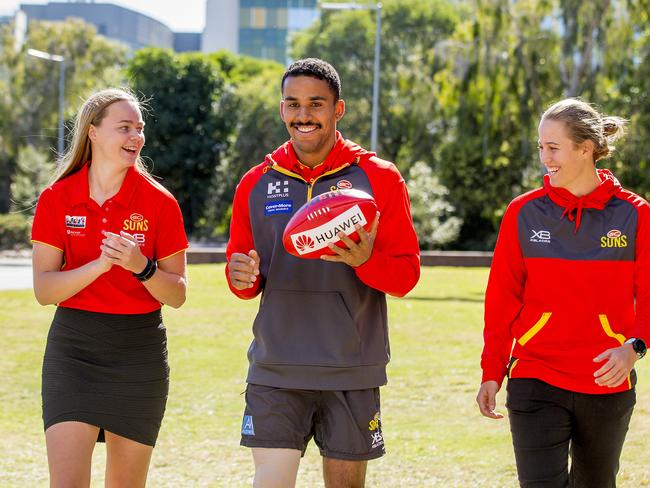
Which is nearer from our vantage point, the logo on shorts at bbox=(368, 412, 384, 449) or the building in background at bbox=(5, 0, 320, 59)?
the logo on shorts at bbox=(368, 412, 384, 449)

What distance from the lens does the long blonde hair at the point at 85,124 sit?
504 centimetres

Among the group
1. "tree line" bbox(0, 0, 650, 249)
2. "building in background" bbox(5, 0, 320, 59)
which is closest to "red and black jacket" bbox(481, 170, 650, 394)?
"tree line" bbox(0, 0, 650, 249)

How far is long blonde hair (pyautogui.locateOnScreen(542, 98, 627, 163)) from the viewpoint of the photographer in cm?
458

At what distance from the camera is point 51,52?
57.5 m

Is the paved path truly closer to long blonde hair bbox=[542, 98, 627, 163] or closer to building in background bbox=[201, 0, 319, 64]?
long blonde hair bbox=[542, 98, 627, 163]

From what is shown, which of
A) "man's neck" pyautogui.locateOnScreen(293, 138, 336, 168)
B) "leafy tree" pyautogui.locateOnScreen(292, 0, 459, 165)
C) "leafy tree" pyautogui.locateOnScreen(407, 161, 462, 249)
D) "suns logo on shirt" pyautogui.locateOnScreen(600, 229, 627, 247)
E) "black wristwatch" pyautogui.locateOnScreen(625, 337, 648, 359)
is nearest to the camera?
"black wristwatch" pyautogui.locateOnScreen(625, 337, 648, 359)

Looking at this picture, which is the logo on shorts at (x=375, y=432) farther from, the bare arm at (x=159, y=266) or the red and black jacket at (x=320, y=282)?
the bare arm at (x=159, y=266)

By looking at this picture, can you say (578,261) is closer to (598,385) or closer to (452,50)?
(598,385)

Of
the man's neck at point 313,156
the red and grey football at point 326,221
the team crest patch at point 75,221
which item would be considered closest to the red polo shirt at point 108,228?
the team crest patch at point 75,221

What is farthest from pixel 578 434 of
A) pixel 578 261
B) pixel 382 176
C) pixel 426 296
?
pixel 426 296

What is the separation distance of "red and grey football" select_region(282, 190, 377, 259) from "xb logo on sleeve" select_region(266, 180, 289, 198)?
0.31m

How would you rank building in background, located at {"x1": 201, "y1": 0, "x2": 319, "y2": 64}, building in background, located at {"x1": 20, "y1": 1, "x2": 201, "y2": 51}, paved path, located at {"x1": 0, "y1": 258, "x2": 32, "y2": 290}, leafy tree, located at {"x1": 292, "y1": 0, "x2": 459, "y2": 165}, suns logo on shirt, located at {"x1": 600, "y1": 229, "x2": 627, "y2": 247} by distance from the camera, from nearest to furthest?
suns logo on shirt, located at {"x1": 600, "y1": 229, "x2": 627, "y2": 247} → paved path, located at {"x1": 0, "y1": 258, "x2": 32, "y2": 290} → leafy tree, located at {"x1": 292, "y1": 0, "x2": 459, "y2": 165} → building in background, located at {"x1": 201, "y1": 0, "x2": 319, "y2": 64} → building in background, located at {"x1": 20, "y1": 1, "x2": 201, "y2": 51}

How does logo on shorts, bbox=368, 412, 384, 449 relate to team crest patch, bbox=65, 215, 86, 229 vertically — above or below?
below

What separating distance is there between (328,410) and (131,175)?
4.94ft
